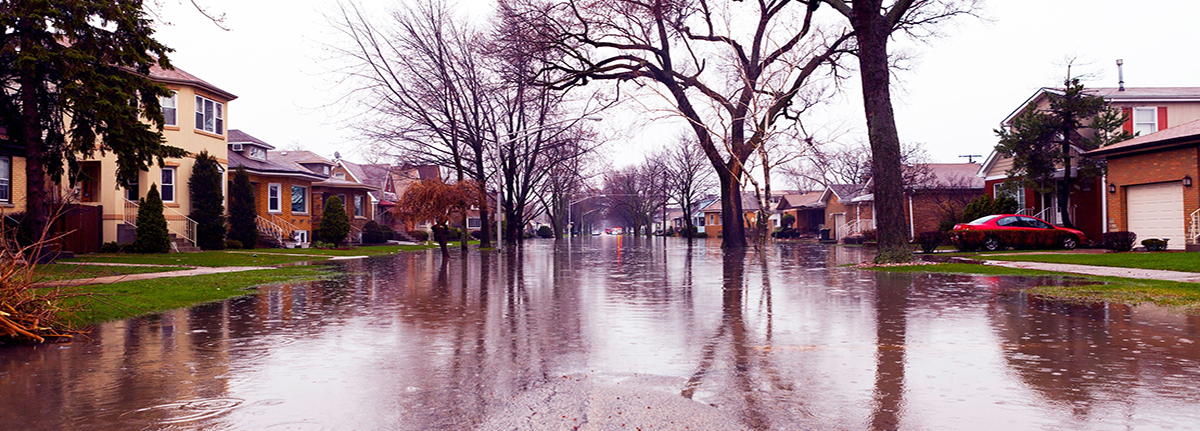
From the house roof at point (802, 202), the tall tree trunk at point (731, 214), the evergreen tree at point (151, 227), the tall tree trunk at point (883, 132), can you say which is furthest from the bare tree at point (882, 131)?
the house roof at point (802, 202)

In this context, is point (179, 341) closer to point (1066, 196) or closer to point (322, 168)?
point (1066, 196)

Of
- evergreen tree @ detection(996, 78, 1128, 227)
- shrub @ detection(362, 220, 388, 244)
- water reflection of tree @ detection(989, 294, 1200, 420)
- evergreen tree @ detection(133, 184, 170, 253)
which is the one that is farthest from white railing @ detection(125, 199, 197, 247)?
evergreen tree @ detection(996, 78, 1128, 227)

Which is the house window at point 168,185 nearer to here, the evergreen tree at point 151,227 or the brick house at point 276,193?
the evergreen tree at point 151,227

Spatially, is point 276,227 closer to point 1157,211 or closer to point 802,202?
point 1157,211

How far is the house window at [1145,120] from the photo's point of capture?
32969mm

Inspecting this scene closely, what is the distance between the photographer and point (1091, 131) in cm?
3216

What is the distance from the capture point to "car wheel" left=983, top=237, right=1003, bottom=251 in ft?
94.1

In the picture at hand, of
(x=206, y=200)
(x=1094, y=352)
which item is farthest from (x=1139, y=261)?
(x=206, y=200)

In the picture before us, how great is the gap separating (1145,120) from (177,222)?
133 feet

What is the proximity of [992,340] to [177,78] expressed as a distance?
32.3 m

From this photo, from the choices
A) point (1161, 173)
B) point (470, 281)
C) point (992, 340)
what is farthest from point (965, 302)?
point (1161, 173)

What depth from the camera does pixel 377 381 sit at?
20.7ft

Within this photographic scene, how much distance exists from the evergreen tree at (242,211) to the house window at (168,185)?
2.62 meters

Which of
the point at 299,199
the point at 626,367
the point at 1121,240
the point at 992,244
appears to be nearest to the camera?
the point at 626,367
